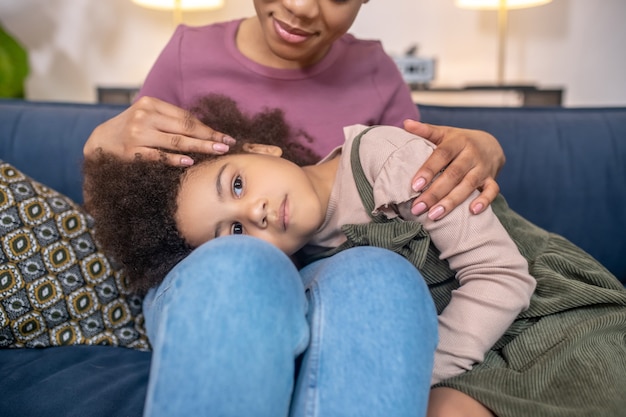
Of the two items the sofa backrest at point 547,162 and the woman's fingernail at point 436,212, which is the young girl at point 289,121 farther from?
the sofa backrest at point 547,162

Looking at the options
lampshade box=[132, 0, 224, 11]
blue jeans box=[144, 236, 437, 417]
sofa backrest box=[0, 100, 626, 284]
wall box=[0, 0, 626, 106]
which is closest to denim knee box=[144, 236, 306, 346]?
blue jeans box=[144, 236, 437, 417]

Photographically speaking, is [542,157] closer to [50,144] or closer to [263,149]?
[263,149]

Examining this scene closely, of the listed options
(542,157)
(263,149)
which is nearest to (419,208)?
(263,149)

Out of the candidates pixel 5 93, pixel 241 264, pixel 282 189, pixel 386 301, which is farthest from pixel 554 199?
pixel 5 93

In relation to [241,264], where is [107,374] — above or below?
below

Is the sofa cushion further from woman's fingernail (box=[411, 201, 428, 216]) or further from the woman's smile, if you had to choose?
the woman's smile

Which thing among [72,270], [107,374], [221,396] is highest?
[221,396]

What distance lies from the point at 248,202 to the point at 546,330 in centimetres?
52

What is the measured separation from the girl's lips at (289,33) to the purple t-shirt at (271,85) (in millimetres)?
169

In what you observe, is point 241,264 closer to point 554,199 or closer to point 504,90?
point 554,199

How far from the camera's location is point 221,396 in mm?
541

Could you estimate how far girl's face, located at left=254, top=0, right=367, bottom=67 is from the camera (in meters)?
1.10

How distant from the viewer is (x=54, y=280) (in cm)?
111

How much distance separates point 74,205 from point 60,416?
1.59ft
